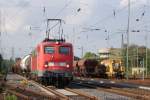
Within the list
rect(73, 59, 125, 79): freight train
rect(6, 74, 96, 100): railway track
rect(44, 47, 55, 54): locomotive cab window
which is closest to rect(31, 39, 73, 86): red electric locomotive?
rect(44, 47, 55, 54): locomotive cab window

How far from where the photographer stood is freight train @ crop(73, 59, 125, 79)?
226 ft

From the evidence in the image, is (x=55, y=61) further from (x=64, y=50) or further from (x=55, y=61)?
(x=64, y=50)

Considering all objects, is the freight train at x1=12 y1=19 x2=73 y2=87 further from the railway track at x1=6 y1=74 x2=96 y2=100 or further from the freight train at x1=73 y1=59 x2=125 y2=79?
the freight train at x1=73 y1=59 x2=125 y2=79

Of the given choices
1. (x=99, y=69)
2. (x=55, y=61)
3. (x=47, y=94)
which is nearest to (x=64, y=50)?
(x=55, y=61)

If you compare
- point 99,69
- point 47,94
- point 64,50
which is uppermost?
point 64,50

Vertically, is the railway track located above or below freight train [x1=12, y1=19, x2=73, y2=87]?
below

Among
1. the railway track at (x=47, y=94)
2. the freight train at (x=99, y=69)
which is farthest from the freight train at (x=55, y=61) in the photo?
the freight train at (x=99, y=69)

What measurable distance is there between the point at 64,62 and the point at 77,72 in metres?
45.9

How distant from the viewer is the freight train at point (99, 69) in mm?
68875

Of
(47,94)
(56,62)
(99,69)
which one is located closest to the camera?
(47,94)

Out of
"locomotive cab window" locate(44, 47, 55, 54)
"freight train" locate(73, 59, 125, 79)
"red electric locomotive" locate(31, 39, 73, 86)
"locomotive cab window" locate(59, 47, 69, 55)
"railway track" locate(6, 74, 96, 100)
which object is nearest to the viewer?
"railway track" locate(6, 74, 96, 100)

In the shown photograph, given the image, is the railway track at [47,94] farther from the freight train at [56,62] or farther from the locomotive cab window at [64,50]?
the locomotive cab window at [64,50]

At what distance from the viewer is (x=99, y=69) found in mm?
70125

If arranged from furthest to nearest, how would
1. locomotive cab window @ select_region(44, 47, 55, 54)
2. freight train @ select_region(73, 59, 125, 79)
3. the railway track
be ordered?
1. freight train @ select_region(73, 59, 125, 79)
2. locomotive cab window @ select_region(44, 47, 55, 54)
3. the railway track
